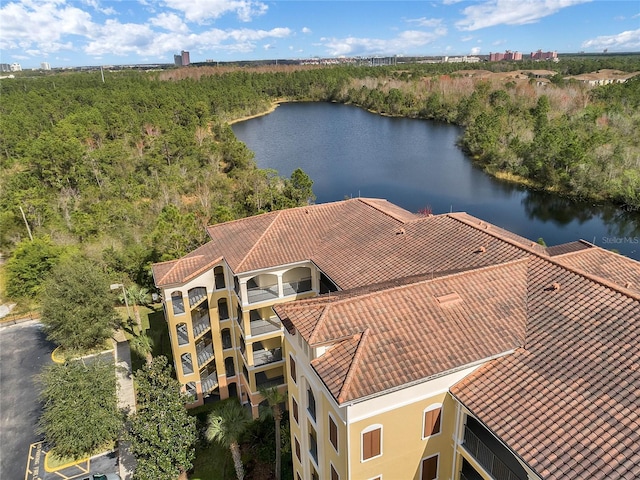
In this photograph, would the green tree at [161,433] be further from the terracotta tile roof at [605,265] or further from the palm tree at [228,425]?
the terracotta tile roof at [605,265]

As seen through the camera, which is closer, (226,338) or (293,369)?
(293,369)

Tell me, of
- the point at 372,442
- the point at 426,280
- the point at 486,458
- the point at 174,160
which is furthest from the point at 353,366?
the point at 174,160

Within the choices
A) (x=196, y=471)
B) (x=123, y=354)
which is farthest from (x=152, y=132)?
(x=196, y=471)

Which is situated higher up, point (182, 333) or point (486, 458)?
point (486, 458)

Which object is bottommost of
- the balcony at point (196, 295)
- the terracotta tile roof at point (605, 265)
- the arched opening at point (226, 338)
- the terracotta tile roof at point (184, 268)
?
the arched opening at point (226, 338)

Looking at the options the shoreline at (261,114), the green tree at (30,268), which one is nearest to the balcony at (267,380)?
the green tree at (30,268)

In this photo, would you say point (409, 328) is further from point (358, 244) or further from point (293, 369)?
point (358, 244)
